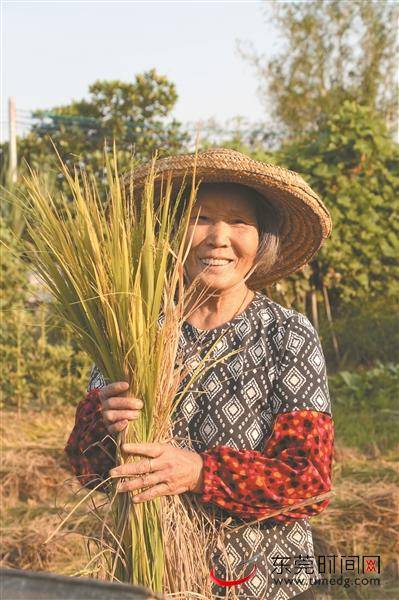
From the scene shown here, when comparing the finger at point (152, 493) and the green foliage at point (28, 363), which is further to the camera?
the green foliage at point (28, 363)

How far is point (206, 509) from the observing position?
6.95 feet

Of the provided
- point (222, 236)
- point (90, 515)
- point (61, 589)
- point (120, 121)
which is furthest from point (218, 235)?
point (120, 121)

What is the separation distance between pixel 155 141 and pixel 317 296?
13.4ft

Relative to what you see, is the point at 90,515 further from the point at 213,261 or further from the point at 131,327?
the point at 131,327

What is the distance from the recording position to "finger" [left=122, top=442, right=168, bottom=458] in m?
1.86

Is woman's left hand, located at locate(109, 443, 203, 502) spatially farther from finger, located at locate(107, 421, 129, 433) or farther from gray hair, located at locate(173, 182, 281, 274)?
gray hair, located at locate(173, 182, 281, 274)

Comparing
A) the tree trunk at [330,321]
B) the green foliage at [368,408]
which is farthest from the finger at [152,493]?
the tree trunk at [330,321]

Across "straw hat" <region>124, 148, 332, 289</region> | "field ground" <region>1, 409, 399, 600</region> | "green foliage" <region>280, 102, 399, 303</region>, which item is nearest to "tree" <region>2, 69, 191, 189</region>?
"green foliage" <region>280, 102, 399, 303</region>

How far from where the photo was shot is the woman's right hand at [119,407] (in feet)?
6.12

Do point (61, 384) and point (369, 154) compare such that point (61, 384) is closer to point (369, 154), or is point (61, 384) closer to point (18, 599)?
point (369, 154)

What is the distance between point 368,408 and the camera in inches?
257

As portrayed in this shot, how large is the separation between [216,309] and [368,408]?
4.41 metres

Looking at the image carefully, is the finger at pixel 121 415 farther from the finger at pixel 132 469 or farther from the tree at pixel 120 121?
the tree at pixel 120 121

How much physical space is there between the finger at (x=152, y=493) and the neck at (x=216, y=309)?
0.54 meters
